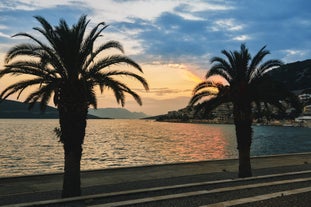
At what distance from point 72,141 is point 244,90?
9.28 m

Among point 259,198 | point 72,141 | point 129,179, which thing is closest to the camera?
point 259,198

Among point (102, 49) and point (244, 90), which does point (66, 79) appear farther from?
point (244, 90)

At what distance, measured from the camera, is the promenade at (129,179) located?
1362 cm

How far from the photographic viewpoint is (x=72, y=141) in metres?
13.6

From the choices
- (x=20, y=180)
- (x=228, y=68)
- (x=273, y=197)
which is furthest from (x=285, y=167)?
(x=20, y=180)

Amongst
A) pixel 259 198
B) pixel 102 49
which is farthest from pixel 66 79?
pixel 259 198

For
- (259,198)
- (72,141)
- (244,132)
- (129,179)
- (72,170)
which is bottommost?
(129,179)

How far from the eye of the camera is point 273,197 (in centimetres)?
1177

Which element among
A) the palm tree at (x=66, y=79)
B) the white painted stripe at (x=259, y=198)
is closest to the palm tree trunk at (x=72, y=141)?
the palm tree at (x=66, y=79)

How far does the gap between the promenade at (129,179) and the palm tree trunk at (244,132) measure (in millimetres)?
922

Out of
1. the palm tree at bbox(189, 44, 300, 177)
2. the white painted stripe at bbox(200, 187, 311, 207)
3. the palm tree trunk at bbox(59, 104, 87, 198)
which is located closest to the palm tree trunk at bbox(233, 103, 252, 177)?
the palm tree at bbox(189, 44, 300, 177)

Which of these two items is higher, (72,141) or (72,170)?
(72,141)

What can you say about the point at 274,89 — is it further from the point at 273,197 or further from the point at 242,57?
the point at 273,197

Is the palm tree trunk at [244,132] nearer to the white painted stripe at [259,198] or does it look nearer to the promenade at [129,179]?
the promenade at [129,179]
